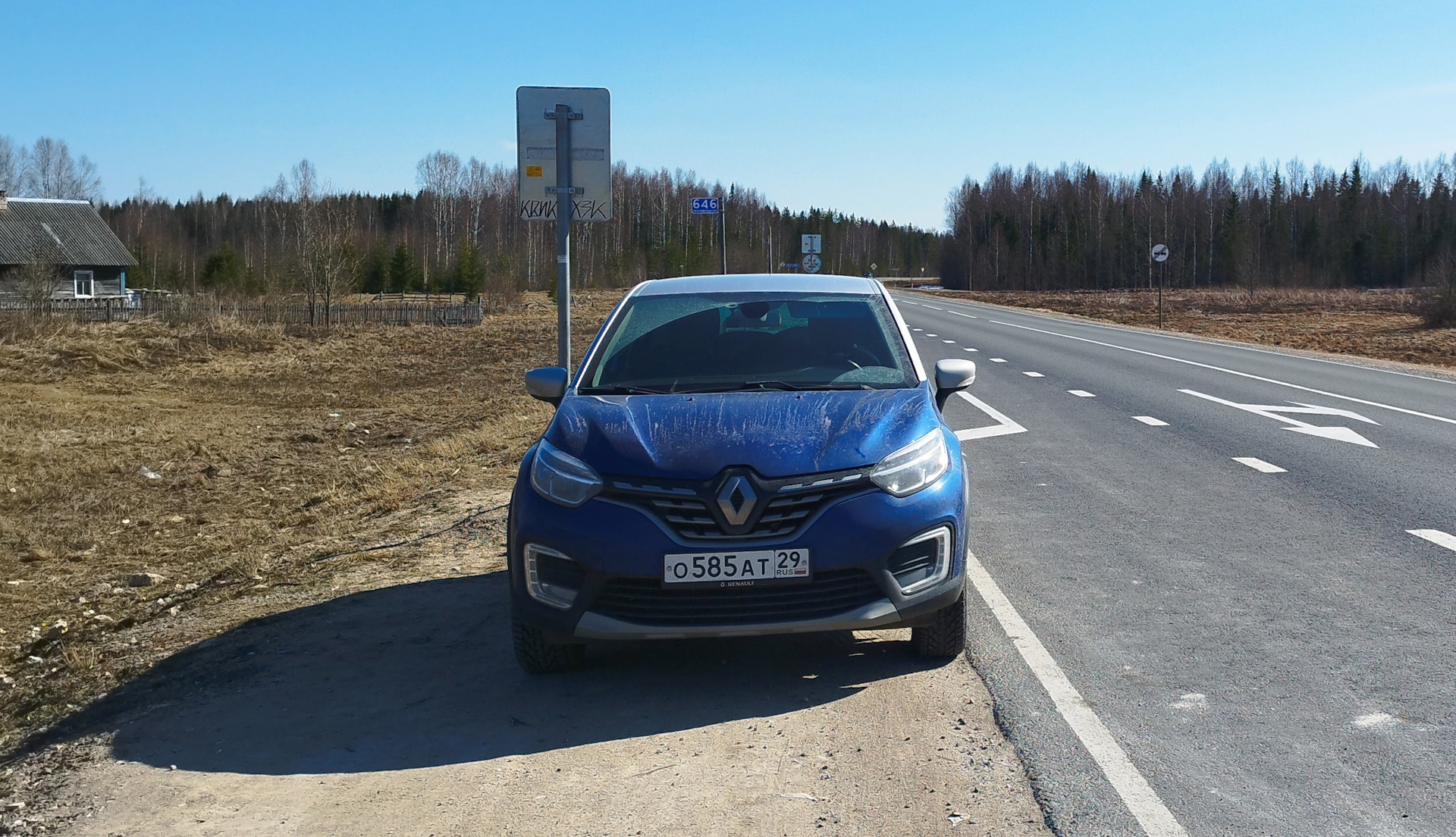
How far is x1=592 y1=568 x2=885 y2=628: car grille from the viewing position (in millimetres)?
4543

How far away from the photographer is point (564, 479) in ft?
15.5

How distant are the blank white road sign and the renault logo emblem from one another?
5259 millimetres

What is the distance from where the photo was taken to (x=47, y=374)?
27781 millimetres

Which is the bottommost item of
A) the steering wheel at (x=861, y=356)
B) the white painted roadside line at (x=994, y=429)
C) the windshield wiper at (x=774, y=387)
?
the white painted roadside line at (x=994, y=429)

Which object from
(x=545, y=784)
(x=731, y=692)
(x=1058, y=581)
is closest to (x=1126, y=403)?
(x=1058, y=581)

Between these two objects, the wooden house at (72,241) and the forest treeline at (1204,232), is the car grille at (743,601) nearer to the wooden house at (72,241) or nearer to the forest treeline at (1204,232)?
the wooden house at (72,241)


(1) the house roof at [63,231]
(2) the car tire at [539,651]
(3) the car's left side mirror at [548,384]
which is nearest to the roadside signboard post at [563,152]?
(3) the car's left side mirror at [548,384]

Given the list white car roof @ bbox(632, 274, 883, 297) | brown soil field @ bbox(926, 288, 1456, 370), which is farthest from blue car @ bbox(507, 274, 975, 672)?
brown soil field @ bbox(926, 288, 1456, 370)

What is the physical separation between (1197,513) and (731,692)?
4526 mm

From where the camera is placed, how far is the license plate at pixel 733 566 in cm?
448

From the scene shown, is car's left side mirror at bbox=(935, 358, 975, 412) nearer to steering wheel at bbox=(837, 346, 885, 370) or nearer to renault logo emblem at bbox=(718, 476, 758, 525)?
steering wheel at bbox=(837, 346, 885, 370)

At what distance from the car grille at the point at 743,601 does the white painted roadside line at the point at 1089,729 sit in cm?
78

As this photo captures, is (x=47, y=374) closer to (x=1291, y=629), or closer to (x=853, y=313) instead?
(x=853, y=313)

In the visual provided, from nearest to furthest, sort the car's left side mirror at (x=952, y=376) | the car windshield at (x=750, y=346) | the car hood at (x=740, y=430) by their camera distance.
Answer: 1. the car hood at (x=740, y=430)
2. the car windshield at (x=750, y=346)
3. the car's left side mirror at (x=952, y=376)
